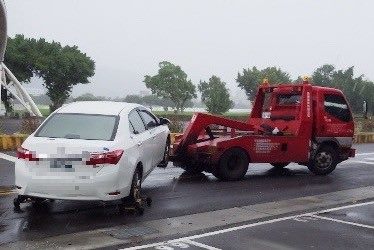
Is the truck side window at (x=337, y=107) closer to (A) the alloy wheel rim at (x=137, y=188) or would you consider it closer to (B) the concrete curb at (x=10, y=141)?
(A) the alloy wheel rim at (x=137, y=188)

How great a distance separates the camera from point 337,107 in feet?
41.0

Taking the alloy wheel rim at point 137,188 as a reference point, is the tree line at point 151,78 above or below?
above

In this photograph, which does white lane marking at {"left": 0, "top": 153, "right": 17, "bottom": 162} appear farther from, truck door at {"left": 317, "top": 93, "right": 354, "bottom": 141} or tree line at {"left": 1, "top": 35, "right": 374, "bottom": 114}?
tree line at {"left": 1, "top": 35, "right": 374, "bottom": 114}

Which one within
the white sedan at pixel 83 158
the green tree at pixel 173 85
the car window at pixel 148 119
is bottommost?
the white sedan at pixel 83 158

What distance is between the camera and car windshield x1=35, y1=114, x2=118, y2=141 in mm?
7379

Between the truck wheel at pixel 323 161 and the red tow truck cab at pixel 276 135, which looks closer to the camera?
the red tow truck cab at pixel 276 135

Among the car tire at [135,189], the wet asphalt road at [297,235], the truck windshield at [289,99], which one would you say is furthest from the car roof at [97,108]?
the truck windshield at [289,99]

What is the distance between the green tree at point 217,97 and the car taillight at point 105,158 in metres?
57.9

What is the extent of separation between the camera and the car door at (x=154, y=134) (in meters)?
8.97

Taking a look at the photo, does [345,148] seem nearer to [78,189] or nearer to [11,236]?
[78,189]

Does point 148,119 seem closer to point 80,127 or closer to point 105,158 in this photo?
point 80,127

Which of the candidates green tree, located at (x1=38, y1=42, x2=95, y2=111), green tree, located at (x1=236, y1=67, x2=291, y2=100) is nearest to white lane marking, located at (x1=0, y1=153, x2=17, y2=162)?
green tree, located at (x1=38, y1=42, x2=95, y2=111)

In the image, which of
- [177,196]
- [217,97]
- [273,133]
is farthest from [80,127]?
[217,97]

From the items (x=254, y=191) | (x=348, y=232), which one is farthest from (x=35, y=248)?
(x=254, y=191)
